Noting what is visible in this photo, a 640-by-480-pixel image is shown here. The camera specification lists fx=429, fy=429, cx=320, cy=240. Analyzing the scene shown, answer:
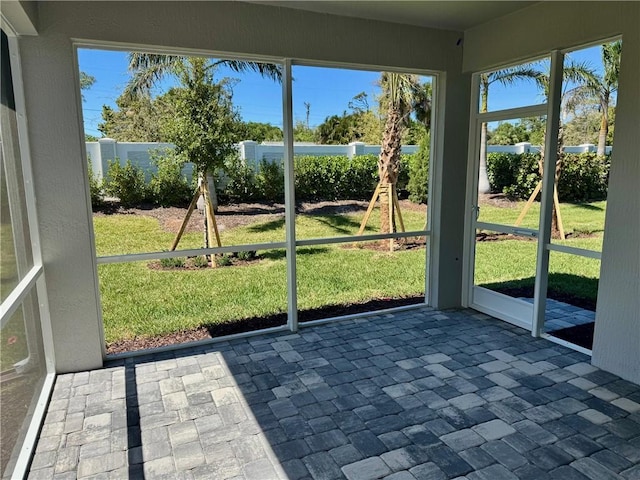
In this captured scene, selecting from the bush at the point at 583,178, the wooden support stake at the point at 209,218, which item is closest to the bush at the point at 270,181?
the wooden support stake at the point at 209,218

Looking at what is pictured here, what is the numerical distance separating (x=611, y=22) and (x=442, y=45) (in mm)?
1498

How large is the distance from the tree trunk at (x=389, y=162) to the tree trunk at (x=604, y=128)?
183 cm

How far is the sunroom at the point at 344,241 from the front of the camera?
236 cm

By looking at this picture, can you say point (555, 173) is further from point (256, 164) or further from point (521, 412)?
point (256, 164)

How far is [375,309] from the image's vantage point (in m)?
4.73

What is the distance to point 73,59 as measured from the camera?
3.05 metres

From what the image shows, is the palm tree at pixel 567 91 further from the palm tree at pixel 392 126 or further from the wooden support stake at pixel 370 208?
the wooden support stake at pixel 370 208

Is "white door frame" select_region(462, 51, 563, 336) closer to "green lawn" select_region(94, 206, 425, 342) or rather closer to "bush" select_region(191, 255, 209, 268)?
"green lawn" select_region(94, 206, 425, 342)

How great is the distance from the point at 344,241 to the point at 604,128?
239 centimetres

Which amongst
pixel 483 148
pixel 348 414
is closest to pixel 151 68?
pixel 348 414

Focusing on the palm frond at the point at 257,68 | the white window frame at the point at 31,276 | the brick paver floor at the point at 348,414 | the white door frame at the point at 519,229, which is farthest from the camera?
the palm frond at the point at 257,68

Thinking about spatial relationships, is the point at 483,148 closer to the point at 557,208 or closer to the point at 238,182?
the point at 557,208

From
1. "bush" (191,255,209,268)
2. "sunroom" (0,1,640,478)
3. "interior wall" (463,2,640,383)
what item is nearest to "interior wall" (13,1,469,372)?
"sunroom" (0,1,640,478)

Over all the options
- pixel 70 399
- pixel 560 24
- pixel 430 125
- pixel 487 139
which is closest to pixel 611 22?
pixel 560 24
